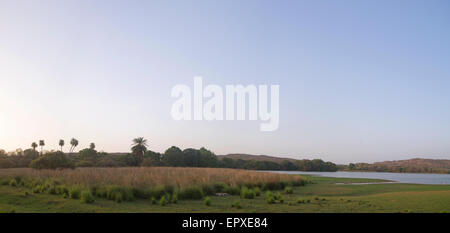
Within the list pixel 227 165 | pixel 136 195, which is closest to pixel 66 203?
pixel 136 195

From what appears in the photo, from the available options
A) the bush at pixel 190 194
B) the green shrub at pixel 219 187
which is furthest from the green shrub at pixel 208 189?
the bush at pixel 190 194

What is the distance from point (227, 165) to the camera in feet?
312

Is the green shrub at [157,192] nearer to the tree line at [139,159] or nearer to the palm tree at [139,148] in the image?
the tree line at [139,159]

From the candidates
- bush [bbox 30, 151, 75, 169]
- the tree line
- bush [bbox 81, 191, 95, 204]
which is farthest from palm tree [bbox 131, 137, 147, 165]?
bush [bbox 81, 191, 95, 204]

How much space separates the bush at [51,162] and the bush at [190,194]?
74.2 feet

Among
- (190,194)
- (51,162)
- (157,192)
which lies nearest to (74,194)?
(157,192)

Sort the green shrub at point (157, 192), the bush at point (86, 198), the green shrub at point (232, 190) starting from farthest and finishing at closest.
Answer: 1. the green shrub at point (232, 190)
2. the green shrub at point (157, 192)
3. the bush at point (86, 198)

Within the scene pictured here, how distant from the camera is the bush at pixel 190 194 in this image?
1564 centimetres

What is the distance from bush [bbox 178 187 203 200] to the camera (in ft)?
51.3

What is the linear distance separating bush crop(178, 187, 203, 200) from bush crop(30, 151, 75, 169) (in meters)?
22.6

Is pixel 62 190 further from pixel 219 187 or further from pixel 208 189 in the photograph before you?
pixel 219 187
